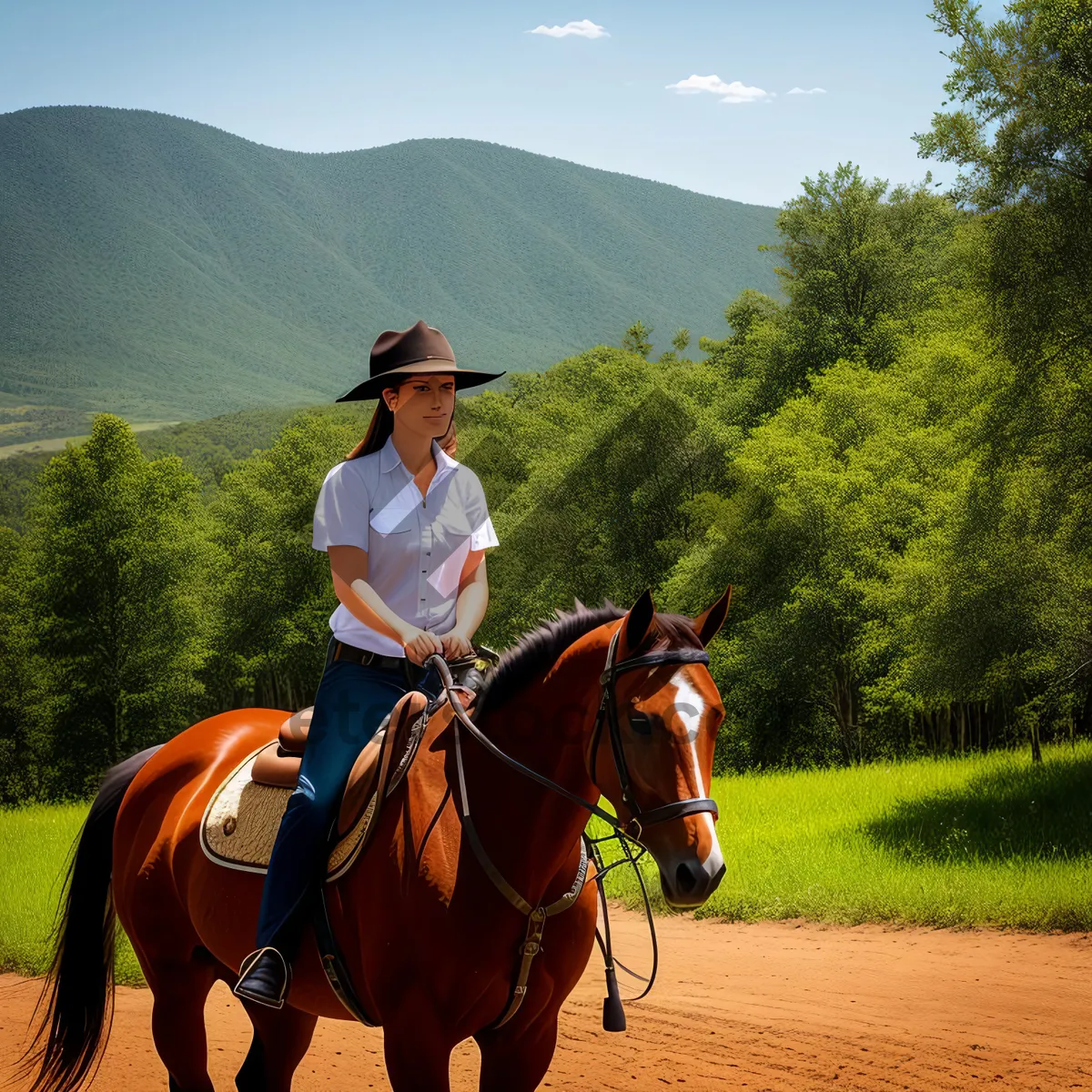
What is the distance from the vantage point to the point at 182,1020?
4.91m

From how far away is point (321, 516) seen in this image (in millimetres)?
4059

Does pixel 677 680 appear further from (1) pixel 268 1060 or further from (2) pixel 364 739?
(1) pixel 268 1060

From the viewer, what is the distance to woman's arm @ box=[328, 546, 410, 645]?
3877mm

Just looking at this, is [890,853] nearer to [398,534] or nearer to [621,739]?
[398,534]

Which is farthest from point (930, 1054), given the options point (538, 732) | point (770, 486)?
point (770, 486)

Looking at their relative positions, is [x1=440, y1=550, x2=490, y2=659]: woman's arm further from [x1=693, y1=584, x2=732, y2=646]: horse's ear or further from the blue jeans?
[x1=693, y1=584, x2=732, y2=646]: horse's ear

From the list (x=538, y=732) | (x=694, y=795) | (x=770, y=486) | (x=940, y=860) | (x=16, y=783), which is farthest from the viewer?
(x=16, y=783)

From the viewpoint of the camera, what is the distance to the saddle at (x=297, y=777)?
152 inches

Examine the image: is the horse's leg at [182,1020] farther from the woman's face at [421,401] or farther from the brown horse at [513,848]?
the woman's face at [421,401]

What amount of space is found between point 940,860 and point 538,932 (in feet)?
34.1

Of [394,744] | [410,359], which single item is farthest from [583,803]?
[410,359]

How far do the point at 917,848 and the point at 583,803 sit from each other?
11045 millimetres

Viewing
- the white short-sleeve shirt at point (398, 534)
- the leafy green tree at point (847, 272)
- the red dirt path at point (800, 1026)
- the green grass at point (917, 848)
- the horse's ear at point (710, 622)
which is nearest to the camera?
the horse's ear at point (710, 622)

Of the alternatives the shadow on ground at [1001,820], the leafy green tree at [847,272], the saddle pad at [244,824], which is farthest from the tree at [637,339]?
the saddle pad at [244,824]
